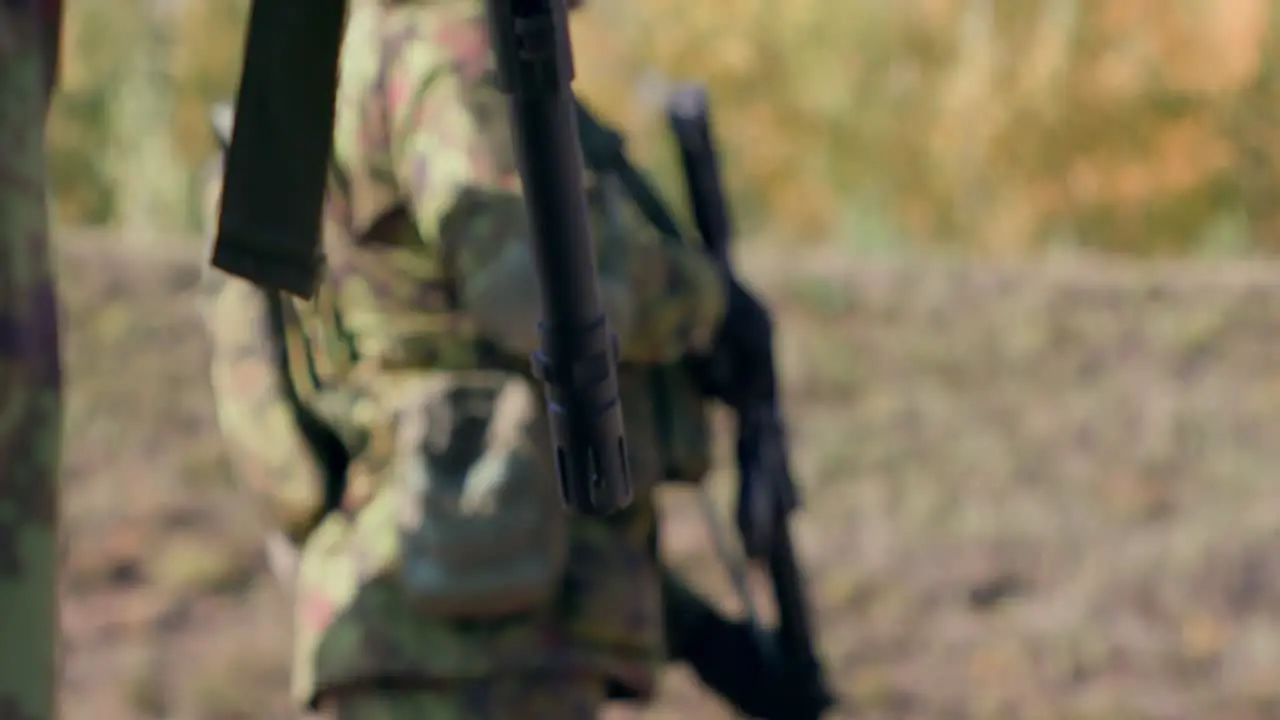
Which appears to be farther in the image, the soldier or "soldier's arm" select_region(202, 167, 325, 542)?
"soldier's arm" select_region(202, 167, 325, 542)

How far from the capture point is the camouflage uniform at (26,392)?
48.8 inches

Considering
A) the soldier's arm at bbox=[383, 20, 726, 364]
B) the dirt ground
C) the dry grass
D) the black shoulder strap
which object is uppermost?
the soldier's arm at bbox=[383, 20, 726, 364]

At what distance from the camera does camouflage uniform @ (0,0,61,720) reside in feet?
4.07

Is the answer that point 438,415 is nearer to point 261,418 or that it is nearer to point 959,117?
point 261,418

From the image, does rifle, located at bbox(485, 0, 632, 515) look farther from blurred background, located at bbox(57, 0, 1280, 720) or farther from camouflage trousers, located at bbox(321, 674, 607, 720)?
Answer: blurred background, located at bbox(57, 0, 1280, 720)

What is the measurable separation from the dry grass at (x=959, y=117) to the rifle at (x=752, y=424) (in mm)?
4425

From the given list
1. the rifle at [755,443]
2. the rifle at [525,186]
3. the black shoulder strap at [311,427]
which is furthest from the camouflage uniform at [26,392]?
the rifle at [755,443]

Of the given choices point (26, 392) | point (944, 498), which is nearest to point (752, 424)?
point (26, 392)

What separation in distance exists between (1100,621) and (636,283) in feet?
10.0

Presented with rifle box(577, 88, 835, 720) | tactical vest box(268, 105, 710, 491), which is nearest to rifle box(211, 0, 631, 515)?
tactical vest box(268, 105, 710, 491)

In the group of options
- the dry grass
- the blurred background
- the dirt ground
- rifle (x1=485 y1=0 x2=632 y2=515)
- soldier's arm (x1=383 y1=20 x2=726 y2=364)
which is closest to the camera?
rifle (x1=485 y1=0 x2=632 y2=515)

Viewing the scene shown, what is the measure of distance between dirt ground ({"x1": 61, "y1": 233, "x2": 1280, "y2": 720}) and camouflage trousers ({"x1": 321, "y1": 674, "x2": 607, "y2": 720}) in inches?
99.3

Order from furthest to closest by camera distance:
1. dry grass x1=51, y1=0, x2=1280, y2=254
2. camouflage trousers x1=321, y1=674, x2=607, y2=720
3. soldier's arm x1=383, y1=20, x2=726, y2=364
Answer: dry grass x1=51, y1=0, x2=1280, y2=254
camouflage trousers x1=321, y1=674, x2=607, y2=720
soldier's arm x1=383, y1=20, x2=726, y2=364

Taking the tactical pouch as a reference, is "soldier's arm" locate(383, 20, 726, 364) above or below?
above
